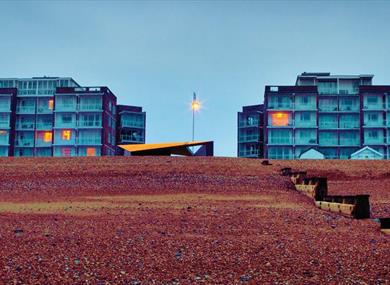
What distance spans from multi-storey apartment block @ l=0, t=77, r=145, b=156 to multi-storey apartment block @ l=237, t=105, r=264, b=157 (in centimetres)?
2856

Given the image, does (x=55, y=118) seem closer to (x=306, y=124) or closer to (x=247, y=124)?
(x=247, y=124)

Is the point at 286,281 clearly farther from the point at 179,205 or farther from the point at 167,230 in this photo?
the point at 179,205

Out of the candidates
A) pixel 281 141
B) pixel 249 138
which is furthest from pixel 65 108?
pixel 281 141

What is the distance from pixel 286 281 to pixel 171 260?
264cm

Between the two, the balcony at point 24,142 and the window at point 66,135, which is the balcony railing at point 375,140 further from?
the balcony at point 24,142

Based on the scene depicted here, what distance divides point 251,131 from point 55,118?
42276mm

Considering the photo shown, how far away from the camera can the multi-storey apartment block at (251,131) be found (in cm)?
10819

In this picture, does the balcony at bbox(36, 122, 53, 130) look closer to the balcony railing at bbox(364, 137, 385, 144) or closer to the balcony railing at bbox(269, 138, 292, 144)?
the balcony railing at bbox(269, 138, 292, 144)

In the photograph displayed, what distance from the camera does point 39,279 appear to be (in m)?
8.52

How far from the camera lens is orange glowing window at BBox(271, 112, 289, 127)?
9619 cm

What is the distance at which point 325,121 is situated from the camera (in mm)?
98250

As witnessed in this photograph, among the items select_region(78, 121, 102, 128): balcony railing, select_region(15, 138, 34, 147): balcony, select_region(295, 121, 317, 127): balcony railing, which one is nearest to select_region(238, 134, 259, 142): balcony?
select_region(295, 121, 317, 127): balcony railing

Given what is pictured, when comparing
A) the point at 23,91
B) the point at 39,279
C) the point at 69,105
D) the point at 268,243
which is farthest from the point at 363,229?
the point at 23,91

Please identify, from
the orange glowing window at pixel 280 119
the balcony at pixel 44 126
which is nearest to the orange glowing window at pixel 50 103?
the balcony at pixel 44 126
